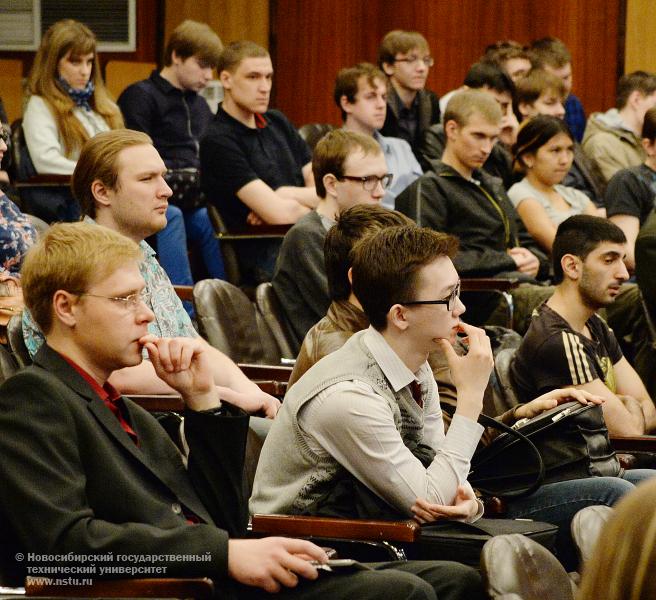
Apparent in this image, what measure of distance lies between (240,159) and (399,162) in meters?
1.10

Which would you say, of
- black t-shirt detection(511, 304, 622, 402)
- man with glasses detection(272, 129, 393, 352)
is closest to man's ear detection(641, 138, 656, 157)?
man with glasses detection(272, 129, 393, 352)

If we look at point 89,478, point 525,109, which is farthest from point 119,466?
point 525,109

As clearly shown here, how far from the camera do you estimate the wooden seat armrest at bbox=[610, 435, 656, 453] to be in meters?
3.57

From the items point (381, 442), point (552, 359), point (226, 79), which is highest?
point (226, 79)

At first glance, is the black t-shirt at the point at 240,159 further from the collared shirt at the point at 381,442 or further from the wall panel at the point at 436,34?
the wall panel at the point at 436,34

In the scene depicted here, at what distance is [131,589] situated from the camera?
2.11 m

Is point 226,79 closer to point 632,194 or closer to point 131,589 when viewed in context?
point 632,194

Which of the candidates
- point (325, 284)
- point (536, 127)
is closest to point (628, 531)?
point (325, 284)

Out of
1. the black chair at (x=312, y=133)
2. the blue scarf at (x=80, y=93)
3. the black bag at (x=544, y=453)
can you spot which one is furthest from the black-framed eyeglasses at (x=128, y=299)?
the black chair at (x=312, y=133)

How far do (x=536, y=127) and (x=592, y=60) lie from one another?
125 inches

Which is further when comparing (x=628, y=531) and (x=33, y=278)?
(x=33, y=278)

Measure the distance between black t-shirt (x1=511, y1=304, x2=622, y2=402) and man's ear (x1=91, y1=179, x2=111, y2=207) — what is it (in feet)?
4.31

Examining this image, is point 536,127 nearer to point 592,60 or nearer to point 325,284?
point 325,284

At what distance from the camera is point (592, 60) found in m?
8.74
